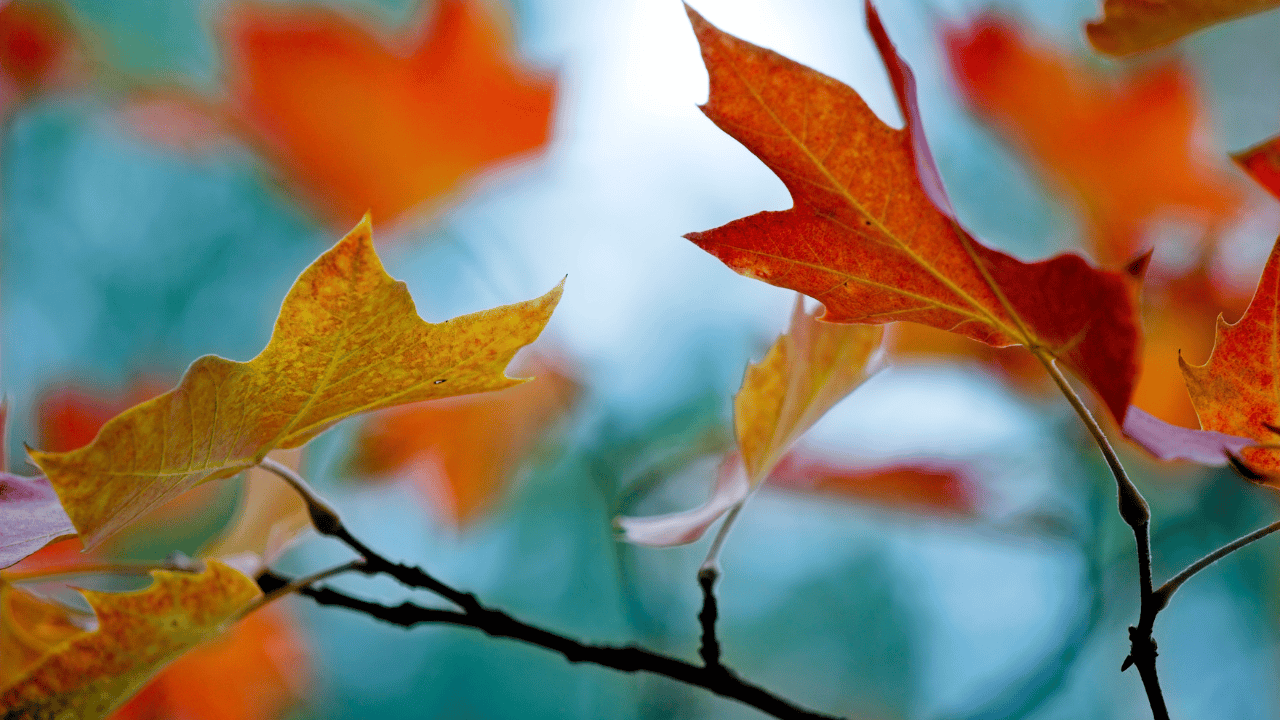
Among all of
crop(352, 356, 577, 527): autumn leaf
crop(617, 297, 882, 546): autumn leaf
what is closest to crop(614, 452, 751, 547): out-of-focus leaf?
crop(617, 297, 882, 546): autumn leaf

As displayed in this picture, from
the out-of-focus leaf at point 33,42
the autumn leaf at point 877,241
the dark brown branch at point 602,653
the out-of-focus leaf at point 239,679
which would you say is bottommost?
the out-of-focus leaf at point 239,679

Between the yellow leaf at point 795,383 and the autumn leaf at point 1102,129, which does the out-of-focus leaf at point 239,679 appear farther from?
the autumn leaf at point 1102,129

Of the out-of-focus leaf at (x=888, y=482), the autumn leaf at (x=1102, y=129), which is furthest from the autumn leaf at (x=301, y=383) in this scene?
the autumn leaf at (x=1102, y=129)

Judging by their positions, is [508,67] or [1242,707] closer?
[508,67]

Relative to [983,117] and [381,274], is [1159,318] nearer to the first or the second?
[983,117]

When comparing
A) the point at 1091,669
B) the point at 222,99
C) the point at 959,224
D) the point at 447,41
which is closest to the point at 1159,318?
the point at 959,224

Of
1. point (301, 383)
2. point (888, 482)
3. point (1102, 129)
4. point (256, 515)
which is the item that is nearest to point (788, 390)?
point (301, 383)
